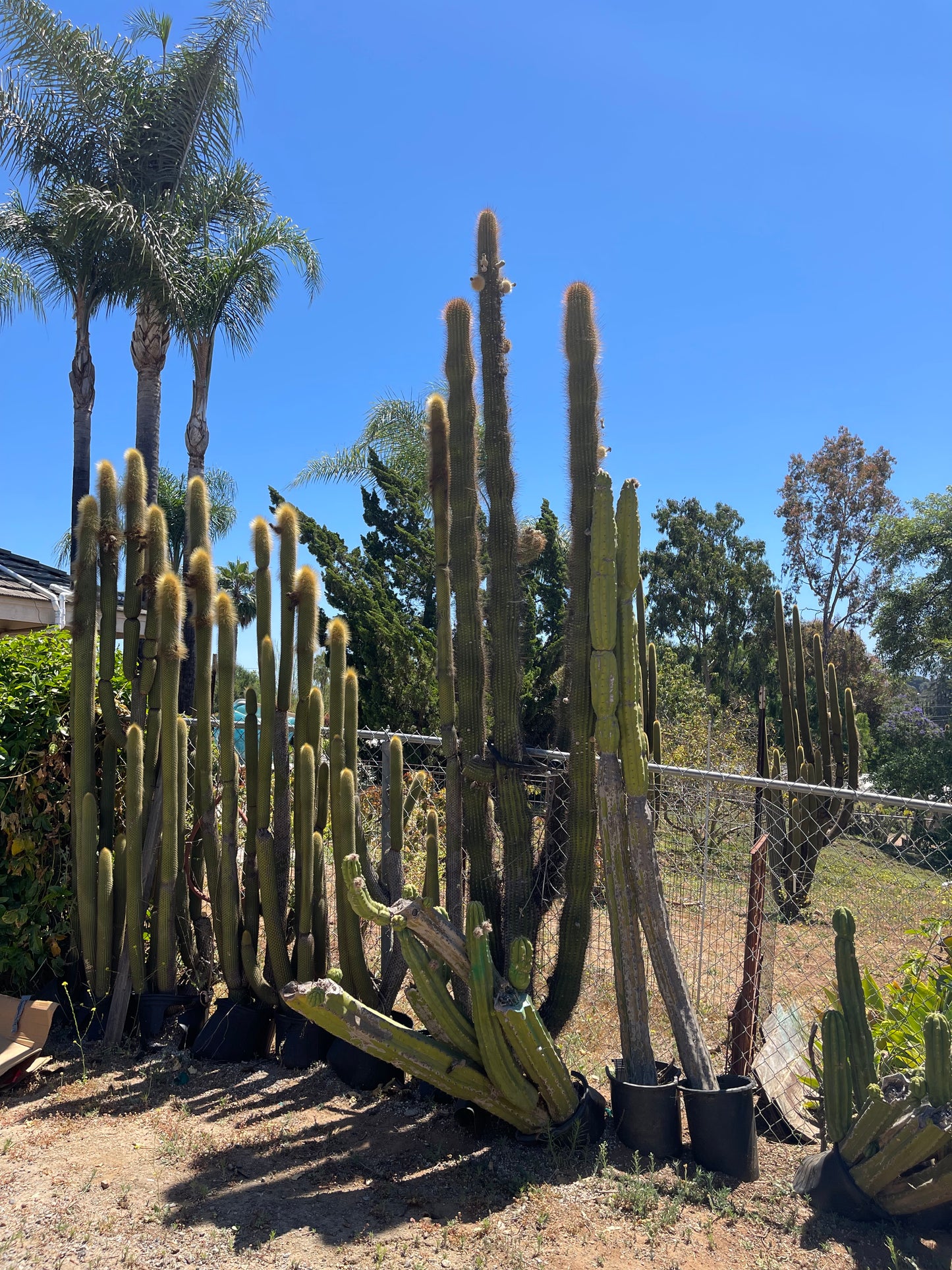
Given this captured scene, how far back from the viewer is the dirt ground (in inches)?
109

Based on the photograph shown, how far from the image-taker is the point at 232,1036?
13.9 feet

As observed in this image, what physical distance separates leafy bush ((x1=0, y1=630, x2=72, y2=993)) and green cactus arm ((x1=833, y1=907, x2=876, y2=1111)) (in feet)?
12.8

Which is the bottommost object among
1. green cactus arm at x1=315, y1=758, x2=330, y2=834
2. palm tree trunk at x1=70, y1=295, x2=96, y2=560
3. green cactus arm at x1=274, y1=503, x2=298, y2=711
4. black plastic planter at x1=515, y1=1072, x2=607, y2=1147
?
black plastic planter at x1=515, y1=1072, x2=607, y2=1147

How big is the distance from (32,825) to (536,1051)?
3.18 m

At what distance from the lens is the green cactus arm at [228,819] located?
4.30m

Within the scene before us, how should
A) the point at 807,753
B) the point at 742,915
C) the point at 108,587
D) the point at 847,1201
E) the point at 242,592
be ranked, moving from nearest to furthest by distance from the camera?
1. the point at 847,1201
2. the point at 108,587
3. the point at 742,915
4. the point at 807,753
5. the point at 242,592

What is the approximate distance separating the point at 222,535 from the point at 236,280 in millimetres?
15210

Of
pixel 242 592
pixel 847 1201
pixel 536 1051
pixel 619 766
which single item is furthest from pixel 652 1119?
pixel 242 592

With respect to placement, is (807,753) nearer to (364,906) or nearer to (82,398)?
(364,906)

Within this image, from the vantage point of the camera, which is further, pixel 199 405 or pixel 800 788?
pixel 199 405

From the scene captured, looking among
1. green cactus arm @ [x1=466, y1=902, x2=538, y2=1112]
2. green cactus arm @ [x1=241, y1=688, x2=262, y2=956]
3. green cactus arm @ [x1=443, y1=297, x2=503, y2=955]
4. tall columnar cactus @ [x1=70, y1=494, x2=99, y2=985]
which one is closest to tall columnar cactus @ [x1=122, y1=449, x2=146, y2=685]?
tall columnar cactus @ [x1=70, y1=494, x2=99, y2=985]

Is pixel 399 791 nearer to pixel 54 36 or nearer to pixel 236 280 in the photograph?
pixel 236 280

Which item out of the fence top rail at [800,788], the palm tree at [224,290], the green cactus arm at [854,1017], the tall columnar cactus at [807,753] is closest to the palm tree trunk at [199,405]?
the palm tree at [224,290]

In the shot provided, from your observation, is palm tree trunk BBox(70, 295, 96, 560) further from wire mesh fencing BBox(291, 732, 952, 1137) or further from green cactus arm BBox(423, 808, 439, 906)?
green cactus arm BBox(423, 808, 439, 906)
